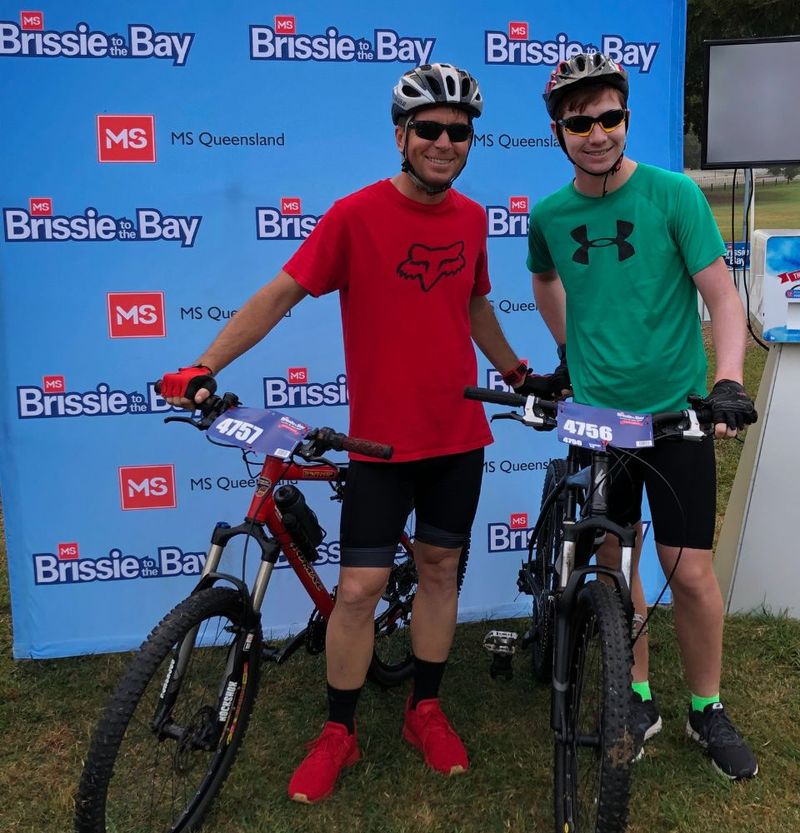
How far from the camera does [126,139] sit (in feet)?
10.2

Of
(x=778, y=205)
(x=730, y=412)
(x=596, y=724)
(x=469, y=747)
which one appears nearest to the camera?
(x=730, y=412)

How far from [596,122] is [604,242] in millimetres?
314

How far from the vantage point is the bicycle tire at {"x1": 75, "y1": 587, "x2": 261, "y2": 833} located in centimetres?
201

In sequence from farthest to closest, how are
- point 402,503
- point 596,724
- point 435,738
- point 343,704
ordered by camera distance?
1. point 435,738
2. point 343,704
3. point 402,503
4. point 596,724

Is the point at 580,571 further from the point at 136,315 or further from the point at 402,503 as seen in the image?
the point at 136,315

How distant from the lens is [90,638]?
3465 millimetres

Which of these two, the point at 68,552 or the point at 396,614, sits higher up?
the point at 68,552

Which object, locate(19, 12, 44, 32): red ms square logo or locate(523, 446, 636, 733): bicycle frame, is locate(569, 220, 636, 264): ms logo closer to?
locate(523, 446, 636, 733): bicycle frame

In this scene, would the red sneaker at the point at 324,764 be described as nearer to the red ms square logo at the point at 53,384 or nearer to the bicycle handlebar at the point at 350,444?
the bicycle handlebar at the point at 350,444

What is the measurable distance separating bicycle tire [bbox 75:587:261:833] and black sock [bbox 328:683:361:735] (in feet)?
1.00

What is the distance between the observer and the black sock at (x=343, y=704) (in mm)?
2562

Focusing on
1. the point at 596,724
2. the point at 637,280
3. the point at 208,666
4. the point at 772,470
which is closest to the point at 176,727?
the point at 208,666

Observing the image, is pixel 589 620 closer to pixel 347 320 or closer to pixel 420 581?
pixel 420 581

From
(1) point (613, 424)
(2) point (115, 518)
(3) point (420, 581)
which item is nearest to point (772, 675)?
(3) point (420, 581)
